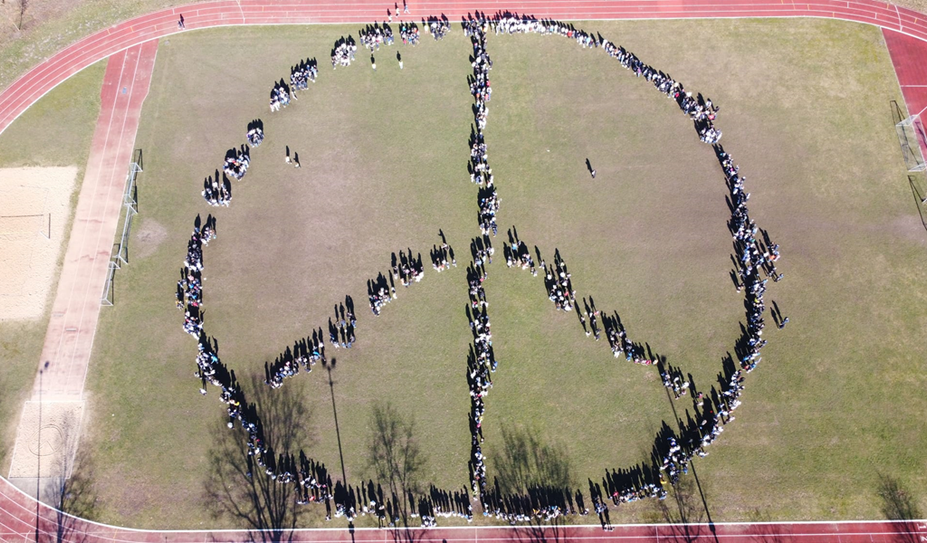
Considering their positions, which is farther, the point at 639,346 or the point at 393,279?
the point at 393,279

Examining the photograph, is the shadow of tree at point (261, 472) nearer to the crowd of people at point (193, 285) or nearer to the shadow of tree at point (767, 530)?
the crowd of people at point (193, 285)

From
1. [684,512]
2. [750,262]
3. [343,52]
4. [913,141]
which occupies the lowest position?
[684,512]

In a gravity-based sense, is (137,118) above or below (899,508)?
above

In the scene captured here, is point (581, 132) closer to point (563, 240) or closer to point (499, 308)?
point (563, 240)

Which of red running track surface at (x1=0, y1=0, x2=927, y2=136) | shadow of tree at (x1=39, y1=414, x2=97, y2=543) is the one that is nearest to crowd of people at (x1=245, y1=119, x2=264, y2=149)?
red running track surface at (x1=0, y1=0, x2=927, y2=136)

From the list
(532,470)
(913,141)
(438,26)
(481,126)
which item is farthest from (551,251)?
(913,141)

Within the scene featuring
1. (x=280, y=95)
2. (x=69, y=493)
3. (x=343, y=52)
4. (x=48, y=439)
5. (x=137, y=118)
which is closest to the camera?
(x=69, y=493)

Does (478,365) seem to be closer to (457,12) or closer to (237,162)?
(237,162)

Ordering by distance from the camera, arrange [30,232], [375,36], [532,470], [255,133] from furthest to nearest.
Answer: [375,36] < [255,133] < [30,232] < [532,470]
